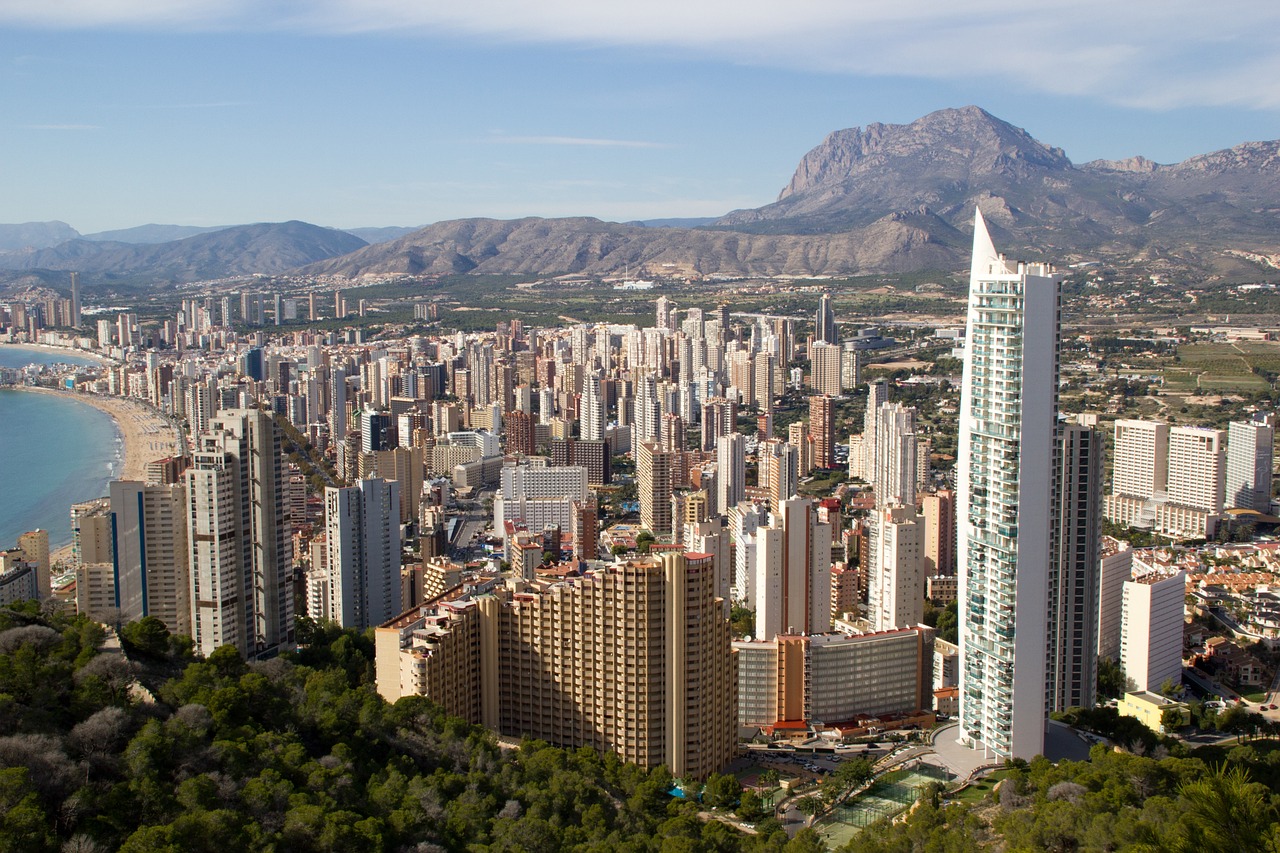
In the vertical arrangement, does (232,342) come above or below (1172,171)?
below

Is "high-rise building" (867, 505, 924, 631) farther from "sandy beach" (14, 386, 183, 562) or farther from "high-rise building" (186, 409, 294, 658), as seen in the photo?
"sandy beach" (14, 386, 183, 562)

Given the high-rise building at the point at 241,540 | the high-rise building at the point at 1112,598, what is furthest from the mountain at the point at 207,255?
the high-rise building at the point at 1112,598

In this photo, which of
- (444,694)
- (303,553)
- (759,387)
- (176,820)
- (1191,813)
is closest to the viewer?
(1191,813)

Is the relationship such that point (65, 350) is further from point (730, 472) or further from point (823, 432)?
point (730, 472)

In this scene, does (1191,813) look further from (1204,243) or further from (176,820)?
(1204,243)

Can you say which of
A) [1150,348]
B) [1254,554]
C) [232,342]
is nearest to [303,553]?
[1254,554]
